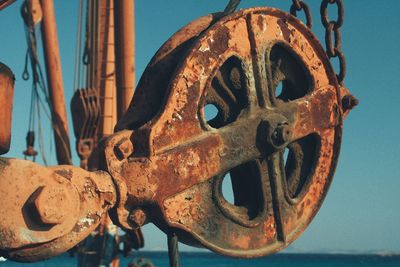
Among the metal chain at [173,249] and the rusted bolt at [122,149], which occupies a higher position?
the rusted bolt at [122,149]

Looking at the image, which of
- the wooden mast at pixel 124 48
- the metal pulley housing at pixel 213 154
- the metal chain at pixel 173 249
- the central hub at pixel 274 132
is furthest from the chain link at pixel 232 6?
the wooden mast at pixel 124 48

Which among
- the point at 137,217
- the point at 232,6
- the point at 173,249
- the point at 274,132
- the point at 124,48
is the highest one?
the point at 124,48

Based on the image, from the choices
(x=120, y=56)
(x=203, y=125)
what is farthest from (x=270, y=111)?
(x=120, y=56)

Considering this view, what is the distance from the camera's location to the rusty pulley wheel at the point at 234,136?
2.83 metres

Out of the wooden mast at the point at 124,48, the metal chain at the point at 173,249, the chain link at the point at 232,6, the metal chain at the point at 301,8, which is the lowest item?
the metal chain at the point at 173,249

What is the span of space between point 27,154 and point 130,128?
1213 cm

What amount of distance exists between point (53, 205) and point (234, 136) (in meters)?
0.91

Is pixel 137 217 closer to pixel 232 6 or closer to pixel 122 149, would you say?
pixel 122 149

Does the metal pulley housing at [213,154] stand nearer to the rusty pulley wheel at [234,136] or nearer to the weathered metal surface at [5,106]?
the rusty pulley wheel at [234,136]

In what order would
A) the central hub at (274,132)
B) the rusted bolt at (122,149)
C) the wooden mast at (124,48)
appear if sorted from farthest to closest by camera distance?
the wooden mast at (124,48), the central hub at (274,132), the rusted bolt at (122,149)

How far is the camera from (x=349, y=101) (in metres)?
Result: 3.72

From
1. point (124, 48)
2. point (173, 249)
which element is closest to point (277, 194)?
point (173, 249)

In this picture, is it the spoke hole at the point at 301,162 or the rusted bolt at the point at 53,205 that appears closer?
the rusted bolt at the point at 53,205

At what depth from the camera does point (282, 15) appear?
3402mm
